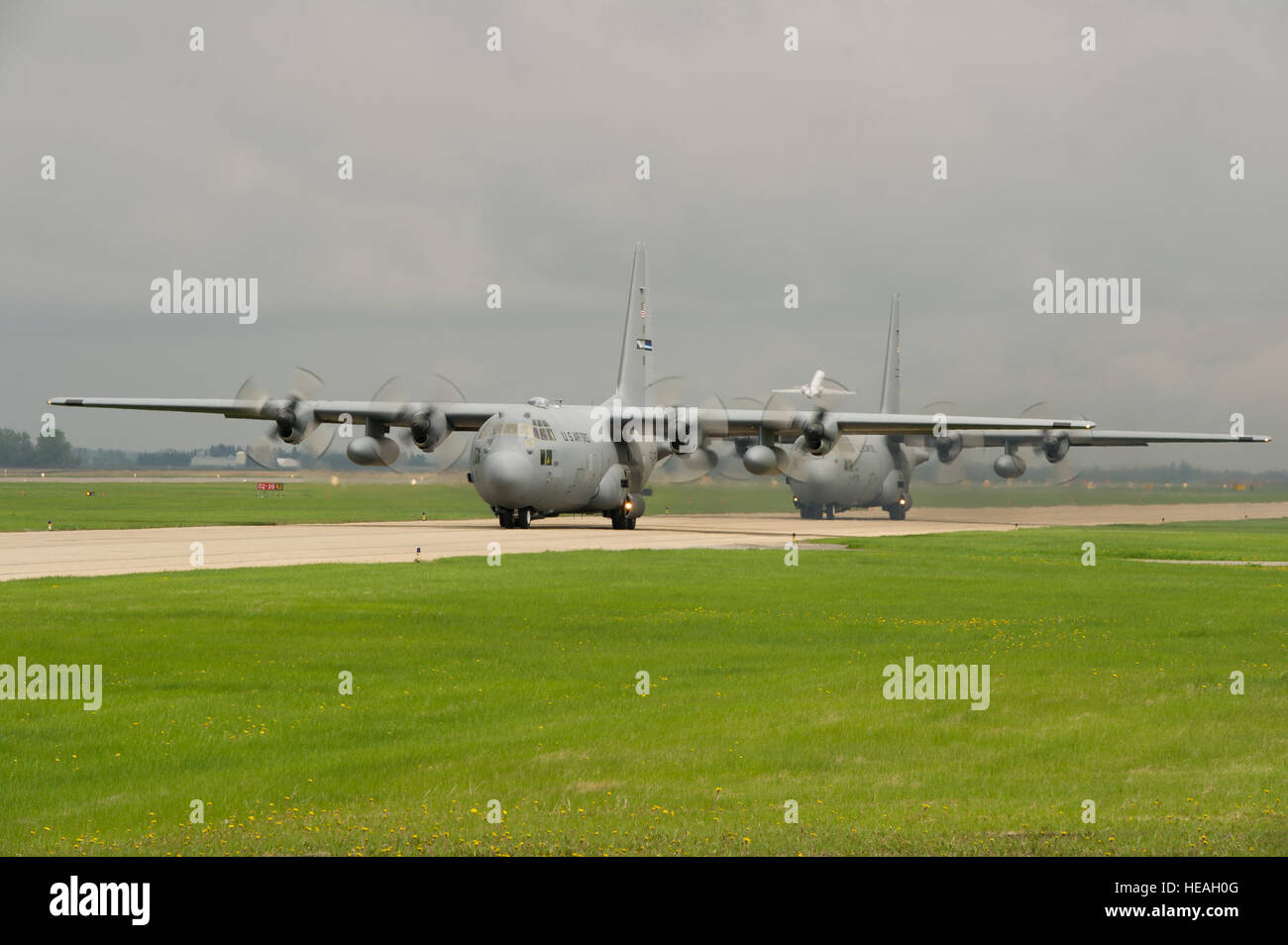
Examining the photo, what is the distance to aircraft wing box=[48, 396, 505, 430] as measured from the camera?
54.4m

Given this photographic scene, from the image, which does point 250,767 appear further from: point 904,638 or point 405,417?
point 405,417

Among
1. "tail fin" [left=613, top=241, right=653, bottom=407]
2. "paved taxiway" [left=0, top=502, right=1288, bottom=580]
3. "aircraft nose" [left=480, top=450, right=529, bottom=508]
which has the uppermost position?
"tail fin" [left=613, top=241, right=653, bottom=407]

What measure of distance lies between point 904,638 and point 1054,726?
669 centimetres

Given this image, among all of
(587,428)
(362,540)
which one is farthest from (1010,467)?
(362,540)

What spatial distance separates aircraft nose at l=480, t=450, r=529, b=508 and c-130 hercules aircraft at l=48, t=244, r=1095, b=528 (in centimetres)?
90

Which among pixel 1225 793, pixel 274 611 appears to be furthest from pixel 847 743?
pixel 274 611

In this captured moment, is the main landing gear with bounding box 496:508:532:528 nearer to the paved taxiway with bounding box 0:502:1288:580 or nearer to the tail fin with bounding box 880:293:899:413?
the paved taxiway with bounding box 0:502:1288:580

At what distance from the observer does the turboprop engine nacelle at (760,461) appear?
5659cm

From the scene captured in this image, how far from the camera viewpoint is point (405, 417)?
55.9m

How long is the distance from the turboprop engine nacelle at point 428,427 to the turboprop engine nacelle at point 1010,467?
3110 cm

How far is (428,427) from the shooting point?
54812 millimetres
